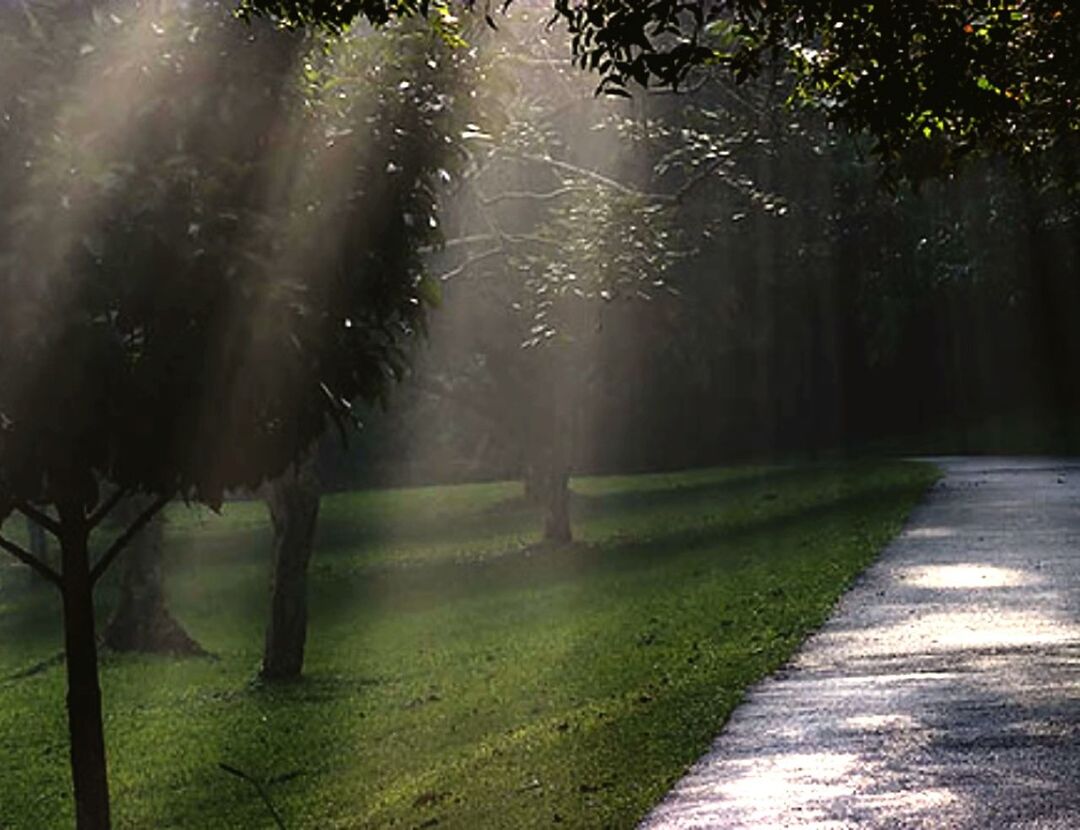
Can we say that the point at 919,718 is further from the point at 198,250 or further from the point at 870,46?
the point at 870,46

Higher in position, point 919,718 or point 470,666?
point 919,718

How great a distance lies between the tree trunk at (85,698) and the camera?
11.4m

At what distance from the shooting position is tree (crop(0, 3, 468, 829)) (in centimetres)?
1078

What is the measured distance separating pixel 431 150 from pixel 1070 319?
45.5m

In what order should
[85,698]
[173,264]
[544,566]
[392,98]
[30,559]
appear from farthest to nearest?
[544,566] → [392,98] → [30,559] → [85,698] → [173,264]

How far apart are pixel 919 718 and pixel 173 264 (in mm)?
4431

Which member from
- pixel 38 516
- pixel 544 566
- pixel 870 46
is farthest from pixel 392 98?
pixel 544 566

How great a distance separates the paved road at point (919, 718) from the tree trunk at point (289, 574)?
238 inches

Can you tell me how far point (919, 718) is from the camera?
1205 centimetres

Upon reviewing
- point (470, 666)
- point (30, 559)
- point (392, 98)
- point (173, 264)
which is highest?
point (392, 98)

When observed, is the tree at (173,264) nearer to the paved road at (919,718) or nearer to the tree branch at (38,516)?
the tree branch at (38,516)

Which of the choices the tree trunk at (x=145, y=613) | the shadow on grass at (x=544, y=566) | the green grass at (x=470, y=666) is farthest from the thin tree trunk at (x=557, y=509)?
the tree trunk at (x=145, y=613)

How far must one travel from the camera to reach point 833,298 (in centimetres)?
5312

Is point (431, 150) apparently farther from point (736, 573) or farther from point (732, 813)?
point (736, 573)
